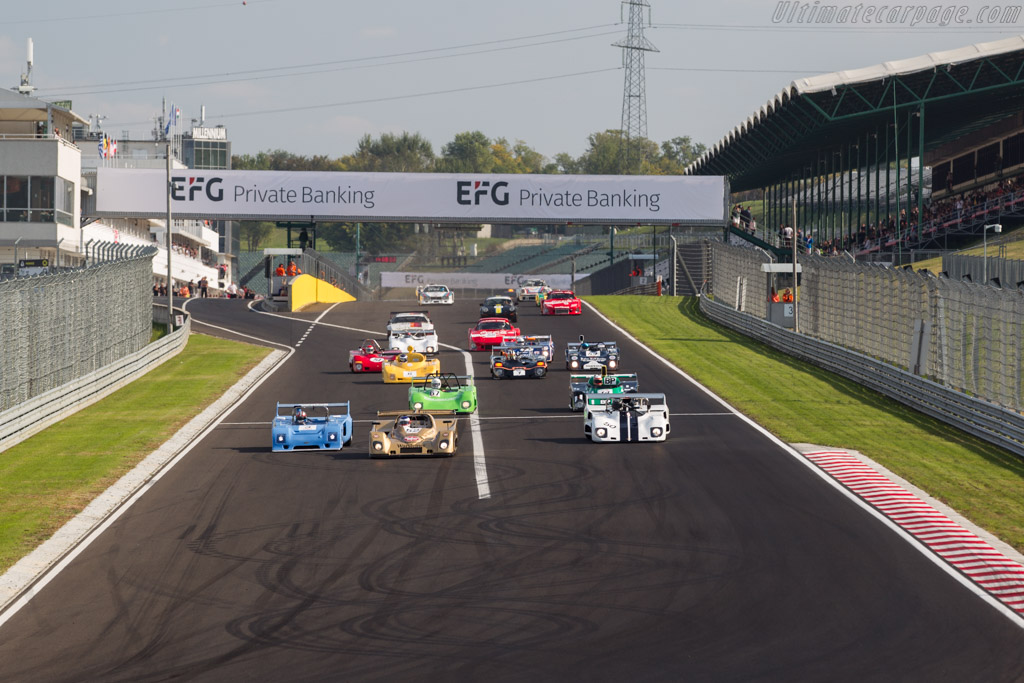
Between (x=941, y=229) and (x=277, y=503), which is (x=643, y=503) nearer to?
(x=277, y=503)

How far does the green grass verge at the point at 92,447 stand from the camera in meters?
21.3

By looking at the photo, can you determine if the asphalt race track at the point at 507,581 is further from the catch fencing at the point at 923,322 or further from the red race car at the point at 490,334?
the red race car at the point at 490,334

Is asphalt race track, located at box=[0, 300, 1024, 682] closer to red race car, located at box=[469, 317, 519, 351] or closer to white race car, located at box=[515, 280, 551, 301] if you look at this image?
red race car, located at box=[469, 317, 519, 351]

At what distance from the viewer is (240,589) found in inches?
649

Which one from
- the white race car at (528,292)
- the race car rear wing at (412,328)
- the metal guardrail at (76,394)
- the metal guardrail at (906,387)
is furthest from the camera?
the white race car at (528,292)

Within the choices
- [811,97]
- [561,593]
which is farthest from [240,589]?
[811,97]

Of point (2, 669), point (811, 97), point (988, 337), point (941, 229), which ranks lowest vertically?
point (2, 669)

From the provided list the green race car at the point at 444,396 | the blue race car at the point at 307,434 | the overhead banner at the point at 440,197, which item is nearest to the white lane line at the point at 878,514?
the green race car at the point at 444,396

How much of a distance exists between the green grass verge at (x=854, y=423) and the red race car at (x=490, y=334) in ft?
19.8

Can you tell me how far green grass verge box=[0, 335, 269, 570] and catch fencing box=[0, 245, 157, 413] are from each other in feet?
4.08

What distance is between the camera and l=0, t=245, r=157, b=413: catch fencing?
29469 millimetres

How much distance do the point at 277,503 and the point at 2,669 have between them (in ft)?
28.5

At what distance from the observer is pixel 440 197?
76250 mm

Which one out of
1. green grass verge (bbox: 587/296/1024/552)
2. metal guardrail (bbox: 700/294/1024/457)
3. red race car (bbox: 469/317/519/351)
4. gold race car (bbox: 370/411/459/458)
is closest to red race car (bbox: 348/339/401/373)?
red race car (bbox: 469/317/519/351)
